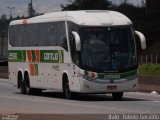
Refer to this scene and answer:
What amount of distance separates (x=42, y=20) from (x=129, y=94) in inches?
227

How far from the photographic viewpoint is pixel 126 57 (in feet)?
87.6

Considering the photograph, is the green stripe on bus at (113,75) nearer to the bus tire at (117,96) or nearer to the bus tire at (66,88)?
the bus tire at (117,96)

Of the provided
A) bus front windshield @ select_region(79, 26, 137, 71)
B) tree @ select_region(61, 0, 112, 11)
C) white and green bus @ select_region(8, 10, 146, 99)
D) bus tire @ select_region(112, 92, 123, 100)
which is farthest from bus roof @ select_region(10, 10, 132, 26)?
tree @ select_region(61, 0, 112, 11)

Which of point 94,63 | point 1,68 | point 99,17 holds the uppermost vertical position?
point 99,17

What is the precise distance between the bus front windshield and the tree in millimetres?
65771

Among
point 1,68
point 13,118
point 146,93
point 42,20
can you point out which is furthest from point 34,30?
point 1,68

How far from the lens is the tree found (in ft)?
304

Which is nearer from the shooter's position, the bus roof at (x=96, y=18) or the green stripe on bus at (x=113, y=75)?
the green stripe on bus at (x=113, y=75)

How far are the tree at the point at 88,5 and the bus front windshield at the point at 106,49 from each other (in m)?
65.8

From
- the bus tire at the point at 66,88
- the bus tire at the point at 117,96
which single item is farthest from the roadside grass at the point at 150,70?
the bus tire at the point at 66,88

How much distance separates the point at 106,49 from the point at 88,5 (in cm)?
6816

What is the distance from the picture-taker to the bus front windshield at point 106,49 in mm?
26359

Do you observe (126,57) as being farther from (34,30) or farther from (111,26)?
(34,30)

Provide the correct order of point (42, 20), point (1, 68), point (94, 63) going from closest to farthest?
1. point (94, 63)
2. point (42, 20)
3. point (1, 68)
